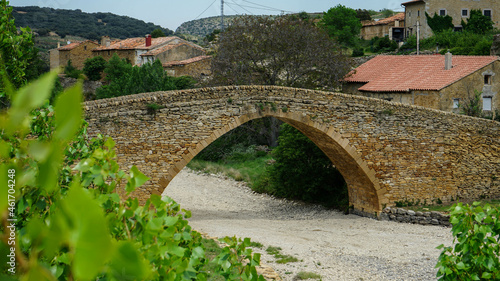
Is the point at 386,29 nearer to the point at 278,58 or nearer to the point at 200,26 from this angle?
the point at 278,58

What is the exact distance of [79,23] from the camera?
74438 mm

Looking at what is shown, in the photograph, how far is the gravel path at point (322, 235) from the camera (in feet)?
31.1

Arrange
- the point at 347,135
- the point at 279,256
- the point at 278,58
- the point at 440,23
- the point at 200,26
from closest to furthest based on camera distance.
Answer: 1. the point at 279,256
2. the point at 347,135
3. the point at 278,58
4. the point at 440,23
5. the point at 200,26

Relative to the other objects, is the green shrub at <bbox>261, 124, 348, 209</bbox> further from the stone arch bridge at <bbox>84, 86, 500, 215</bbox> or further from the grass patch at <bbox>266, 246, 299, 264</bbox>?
the grass patch at <bbox>266, 246, 299, 264</bbox>

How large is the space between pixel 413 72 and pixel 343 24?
20.5m

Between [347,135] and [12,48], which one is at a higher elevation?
[12,48]

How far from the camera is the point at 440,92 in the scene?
61.4 feet

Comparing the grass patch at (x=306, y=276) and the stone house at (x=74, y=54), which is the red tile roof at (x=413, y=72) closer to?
the grass patch at (x=306, y=276)

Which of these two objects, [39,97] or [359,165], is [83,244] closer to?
[39,97]

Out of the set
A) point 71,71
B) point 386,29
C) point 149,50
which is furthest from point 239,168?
point 386,29

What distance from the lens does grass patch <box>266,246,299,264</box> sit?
9820 millimetres

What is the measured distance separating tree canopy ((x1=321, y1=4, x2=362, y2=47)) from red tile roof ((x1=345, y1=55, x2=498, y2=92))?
13358 mm

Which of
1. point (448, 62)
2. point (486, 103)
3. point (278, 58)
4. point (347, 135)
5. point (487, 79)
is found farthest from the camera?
point (278, 58)

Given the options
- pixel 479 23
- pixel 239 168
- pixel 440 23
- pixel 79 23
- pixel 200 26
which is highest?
pixel 200 26
